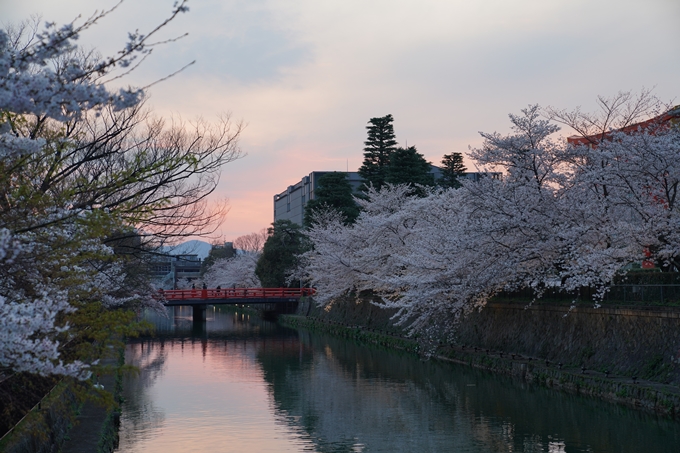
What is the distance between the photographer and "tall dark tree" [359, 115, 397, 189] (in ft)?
172

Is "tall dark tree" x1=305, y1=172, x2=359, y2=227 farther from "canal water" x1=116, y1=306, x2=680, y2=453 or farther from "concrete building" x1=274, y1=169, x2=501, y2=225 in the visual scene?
"concrete building" x1=274, y1=169, x2=501, y2=225

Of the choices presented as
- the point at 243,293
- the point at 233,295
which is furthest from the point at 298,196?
the point at 243,293

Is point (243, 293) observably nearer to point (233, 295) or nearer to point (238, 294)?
point (233, 295)

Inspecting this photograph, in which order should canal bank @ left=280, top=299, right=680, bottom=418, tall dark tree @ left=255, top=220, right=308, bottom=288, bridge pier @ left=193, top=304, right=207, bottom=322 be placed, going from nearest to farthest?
canal bank @ left=280, top=299, right=680, bottom=418 → tall dark tree @ left=255, top=220, right=308, bottom=288 → bridge pier @ left=193, top=304, right=207, bottom=322

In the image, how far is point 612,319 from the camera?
19016mm

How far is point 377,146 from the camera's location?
53312 mm

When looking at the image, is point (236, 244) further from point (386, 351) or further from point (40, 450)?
point (40, 450)

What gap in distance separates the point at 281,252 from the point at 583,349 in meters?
36.8

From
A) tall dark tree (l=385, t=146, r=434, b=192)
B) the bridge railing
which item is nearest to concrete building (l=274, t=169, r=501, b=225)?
the bridge railing

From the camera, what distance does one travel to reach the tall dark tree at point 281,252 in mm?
53844

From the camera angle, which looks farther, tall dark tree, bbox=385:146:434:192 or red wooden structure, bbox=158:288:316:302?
red wooden structure, bbox=158:288:316:302

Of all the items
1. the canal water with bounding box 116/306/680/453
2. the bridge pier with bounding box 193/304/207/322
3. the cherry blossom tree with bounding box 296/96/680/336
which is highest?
the cherry blossom tree with bounding box 296/96/680/336

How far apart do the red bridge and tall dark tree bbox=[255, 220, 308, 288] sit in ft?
5.34

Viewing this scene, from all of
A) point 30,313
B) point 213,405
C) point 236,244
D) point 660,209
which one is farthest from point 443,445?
point 236,244
